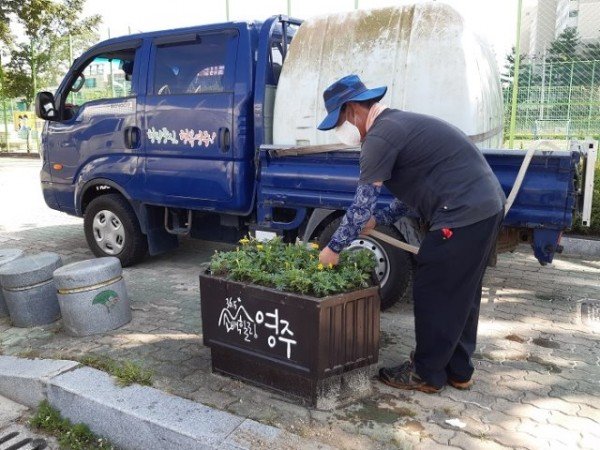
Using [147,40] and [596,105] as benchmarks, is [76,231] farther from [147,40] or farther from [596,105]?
[596,105]

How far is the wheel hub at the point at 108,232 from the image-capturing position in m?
5.83

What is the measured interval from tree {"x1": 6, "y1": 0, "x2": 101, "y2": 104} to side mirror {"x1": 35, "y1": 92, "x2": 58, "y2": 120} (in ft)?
55.0

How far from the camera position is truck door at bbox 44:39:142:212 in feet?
18.1

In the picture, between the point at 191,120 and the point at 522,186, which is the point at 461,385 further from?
the point at 191,120

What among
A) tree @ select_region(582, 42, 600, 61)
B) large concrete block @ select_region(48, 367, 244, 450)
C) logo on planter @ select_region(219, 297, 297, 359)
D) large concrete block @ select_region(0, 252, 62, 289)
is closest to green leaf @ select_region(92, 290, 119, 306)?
large concrete block @ select_region(0, 252, 62, 289)

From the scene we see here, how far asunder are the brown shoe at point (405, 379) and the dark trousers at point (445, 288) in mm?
53

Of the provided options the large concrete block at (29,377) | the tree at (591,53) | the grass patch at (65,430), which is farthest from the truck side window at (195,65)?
the tree at (591,53)

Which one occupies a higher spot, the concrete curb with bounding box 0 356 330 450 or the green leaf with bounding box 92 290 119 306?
the green leaf with bounding box 92 290 119 306

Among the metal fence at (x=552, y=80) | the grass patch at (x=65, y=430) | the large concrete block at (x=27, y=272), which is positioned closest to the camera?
the grass patch at (x=65, y=430)

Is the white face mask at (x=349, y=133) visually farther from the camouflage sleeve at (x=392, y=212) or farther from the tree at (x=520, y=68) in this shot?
the tree at (x=520, y=68)

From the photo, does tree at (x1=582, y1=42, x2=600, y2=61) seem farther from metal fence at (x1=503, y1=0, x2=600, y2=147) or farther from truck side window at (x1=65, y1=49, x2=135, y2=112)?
truck side window at (x1=65, y1=49, x2=135, y2=112)

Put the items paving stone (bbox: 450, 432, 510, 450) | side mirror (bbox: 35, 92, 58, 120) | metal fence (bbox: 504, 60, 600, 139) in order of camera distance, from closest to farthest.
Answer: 1. paving stone (bbox: 450, 432, 510, 450)
2. side mirror (bbox: 35, 92, 58, 120)
3. metal fence (bbox: 504, 60, 600, 139)

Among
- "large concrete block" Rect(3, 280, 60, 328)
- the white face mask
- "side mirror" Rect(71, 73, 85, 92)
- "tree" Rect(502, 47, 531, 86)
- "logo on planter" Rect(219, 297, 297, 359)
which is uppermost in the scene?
"tree" Rect(502, 47, 531, 86)

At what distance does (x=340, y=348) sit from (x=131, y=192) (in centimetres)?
345
